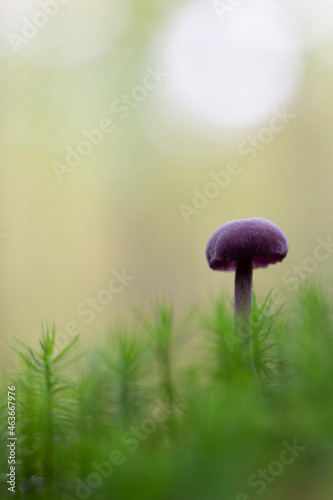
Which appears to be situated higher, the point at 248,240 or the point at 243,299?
the point at 248,240

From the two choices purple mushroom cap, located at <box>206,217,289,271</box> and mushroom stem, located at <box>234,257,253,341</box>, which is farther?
purple mushroom cap, located at <box>206,217,289,271</box>

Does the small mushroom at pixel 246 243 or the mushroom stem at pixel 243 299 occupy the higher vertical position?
the small mushroom at pixel 246 243

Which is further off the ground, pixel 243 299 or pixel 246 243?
pixel 246 243

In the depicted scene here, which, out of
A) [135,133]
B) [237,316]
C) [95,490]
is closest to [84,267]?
[135,133]

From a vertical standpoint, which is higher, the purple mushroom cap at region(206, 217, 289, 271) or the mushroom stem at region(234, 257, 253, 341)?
the purple mushroom cap at region(206, 217, 289, 271)

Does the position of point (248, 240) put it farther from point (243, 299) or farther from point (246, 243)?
point (243, 299)

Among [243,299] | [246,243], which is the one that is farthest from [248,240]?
[243,299]

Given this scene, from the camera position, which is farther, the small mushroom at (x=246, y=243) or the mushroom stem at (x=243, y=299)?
the small mushroom at (x=246, y=243)

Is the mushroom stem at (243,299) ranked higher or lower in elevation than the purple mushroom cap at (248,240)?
lower
